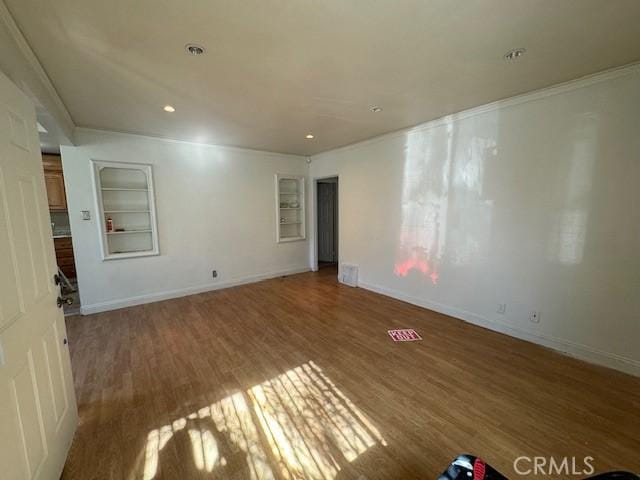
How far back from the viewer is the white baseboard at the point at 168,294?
3744 millimetres

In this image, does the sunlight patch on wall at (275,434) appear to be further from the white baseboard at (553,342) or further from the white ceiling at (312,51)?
the white ceiling at (312,51)

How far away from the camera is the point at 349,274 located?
4.97m

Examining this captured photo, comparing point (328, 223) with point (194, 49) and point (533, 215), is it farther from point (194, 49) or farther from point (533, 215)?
point (194, 49)

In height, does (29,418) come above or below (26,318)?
below

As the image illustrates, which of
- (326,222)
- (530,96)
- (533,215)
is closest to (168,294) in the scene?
(326,222)

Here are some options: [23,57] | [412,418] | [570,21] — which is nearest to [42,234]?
[23,57]

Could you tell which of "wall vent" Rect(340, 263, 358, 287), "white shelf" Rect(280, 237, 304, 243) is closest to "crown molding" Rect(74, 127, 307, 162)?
"white shelf" Rect(280, 237, 304, 243)

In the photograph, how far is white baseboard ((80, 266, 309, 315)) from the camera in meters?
3.74

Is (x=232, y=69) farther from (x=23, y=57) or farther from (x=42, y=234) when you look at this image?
(x=42, y=234)

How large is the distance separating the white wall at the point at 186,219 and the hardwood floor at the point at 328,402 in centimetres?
91

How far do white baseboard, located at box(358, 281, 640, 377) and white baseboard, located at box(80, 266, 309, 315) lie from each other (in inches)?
117

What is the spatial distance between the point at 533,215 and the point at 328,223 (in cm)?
479

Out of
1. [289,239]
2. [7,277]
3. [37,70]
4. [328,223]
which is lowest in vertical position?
[289,239]

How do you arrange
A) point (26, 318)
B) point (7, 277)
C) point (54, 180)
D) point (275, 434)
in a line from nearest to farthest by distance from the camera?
point (7, 277) < point (26, 318) < point (275, 434) < point (54, 180)
